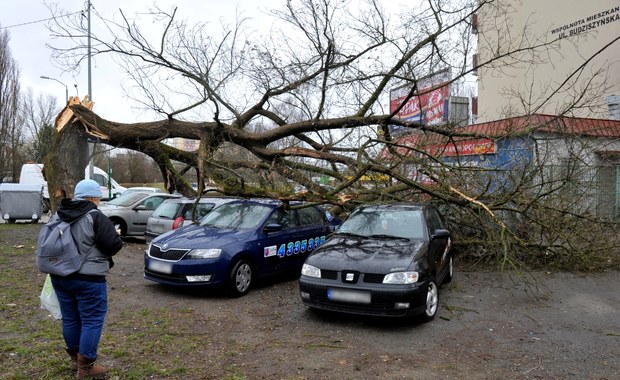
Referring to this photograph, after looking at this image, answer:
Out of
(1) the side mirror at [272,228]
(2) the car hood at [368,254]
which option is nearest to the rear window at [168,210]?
(1) the side mirror at [272,228]

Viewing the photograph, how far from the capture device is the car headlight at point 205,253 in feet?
23.4

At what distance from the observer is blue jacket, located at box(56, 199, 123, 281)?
392 cm

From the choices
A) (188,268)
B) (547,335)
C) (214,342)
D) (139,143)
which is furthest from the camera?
(139,143)

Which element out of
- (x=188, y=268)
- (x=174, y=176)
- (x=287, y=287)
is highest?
(x=174, y=176)

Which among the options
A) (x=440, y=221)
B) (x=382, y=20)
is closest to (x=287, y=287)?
(x=440, y=221)

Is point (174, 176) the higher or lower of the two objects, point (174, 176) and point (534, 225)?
the higher

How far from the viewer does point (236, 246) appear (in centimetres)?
738

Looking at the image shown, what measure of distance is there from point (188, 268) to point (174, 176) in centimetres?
527

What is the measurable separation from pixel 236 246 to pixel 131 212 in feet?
24.7

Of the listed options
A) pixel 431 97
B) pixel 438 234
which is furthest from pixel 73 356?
pixel 431 97

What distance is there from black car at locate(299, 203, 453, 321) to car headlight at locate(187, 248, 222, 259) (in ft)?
5.26

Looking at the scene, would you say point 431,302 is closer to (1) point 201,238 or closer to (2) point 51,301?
(1) point 201,238

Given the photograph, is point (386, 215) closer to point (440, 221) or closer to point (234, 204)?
point (440, 221)

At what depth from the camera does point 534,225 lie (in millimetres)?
9180
